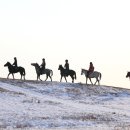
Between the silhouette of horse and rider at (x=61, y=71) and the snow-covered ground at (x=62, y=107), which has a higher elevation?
the silhouette of horse and rider at (x=61, y=71)

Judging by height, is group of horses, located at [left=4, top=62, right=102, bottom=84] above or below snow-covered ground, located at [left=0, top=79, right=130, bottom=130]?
above

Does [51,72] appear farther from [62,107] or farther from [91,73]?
[62,107]

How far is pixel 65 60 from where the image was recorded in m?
55.4

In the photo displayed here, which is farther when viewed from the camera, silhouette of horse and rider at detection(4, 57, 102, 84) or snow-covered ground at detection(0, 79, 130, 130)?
silhouette of horse and rider at detection(4, 57, 102, 84)

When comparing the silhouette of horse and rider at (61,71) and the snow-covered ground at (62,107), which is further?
the silhouette of horse and rider at (61,71)

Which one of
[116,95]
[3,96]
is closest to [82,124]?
[3,96]

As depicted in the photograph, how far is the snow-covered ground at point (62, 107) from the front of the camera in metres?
25.0

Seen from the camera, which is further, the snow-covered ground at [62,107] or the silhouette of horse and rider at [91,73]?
the silhouette of horse and rider at [91,73]

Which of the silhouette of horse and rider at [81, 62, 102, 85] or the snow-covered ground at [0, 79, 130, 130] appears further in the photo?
the silhouette of horse and rider at [81, 62, 102, 85]

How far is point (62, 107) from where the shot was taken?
34.7 metres

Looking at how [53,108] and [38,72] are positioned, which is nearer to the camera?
[53,108]

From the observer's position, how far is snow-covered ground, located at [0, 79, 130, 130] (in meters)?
25.0

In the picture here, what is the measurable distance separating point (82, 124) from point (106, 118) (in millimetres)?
3974

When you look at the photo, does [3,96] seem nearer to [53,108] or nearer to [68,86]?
[53,108]
